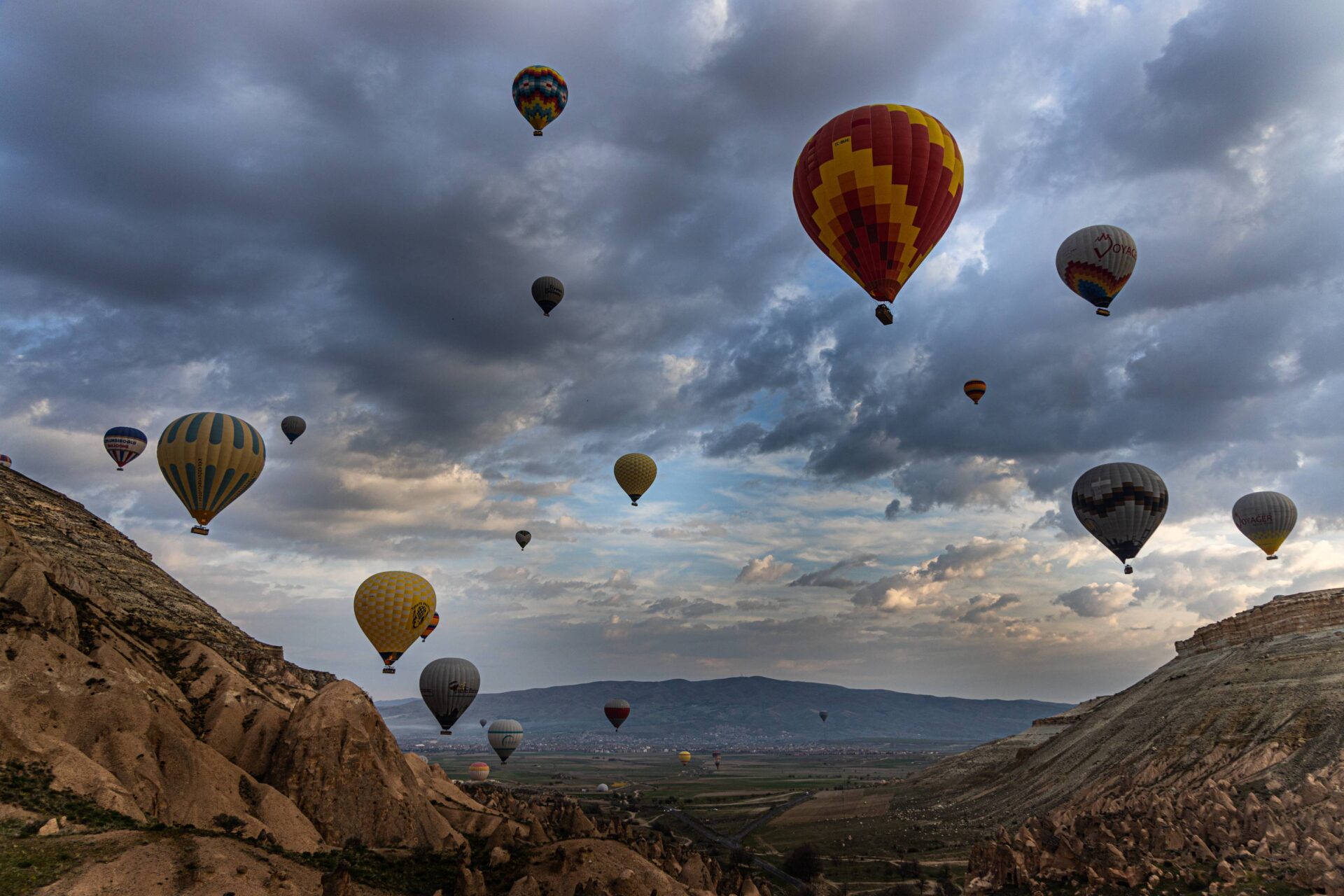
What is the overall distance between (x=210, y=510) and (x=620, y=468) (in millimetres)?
46332

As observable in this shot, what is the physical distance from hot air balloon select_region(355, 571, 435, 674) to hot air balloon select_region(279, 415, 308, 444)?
1135 inches

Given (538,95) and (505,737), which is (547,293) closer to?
(538,95)

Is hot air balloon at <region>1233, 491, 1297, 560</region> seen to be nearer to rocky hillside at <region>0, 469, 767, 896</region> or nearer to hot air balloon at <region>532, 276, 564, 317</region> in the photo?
rocky hillside at <region>0, 469, 767, 896</region>

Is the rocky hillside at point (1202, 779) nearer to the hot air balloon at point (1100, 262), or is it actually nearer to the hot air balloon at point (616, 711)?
the hot air balloon at point (1100, 262)

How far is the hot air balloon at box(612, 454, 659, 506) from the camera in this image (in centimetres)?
9788

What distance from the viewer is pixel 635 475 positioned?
9775 cm

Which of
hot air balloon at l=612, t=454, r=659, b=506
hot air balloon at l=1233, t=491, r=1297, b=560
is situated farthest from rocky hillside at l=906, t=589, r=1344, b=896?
hot air balloon at l=612, t=454, r=659, b=506

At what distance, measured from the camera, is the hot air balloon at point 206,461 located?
65000 millimetres

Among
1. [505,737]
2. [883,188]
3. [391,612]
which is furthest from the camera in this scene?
[505,737]

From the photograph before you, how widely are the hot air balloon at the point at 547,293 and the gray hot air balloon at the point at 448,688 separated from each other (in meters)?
45.6

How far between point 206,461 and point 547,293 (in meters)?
38.0

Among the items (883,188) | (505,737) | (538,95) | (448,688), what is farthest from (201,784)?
(505,737)

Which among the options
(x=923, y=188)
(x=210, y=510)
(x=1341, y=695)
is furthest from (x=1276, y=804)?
(x=210, y=510)

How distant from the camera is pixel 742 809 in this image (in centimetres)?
16162
